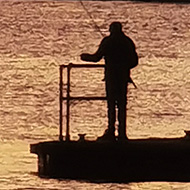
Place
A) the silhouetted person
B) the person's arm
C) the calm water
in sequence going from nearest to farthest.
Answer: the person's arm
the silhouetted person
the calm water

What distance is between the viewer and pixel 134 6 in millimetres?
2990

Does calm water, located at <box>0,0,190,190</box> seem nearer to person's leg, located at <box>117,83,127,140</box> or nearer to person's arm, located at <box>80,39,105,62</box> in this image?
person's leg, located at <box>117,83,127,140</box>

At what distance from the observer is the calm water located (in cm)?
291

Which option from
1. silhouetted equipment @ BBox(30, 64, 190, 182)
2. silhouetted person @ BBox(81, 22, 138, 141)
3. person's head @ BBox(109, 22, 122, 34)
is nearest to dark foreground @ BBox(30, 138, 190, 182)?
silhouetted equipment @ BBox(30, 64, 190, 182)

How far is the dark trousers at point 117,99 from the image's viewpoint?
73.3 inches

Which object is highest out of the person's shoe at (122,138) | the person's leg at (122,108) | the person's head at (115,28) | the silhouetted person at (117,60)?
the person's head at (115,28)

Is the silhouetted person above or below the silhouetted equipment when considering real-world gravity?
above

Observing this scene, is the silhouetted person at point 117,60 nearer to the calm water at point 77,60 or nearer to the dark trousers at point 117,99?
the dark trousers at point 117,99

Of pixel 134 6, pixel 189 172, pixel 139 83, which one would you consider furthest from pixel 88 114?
pixel 189 172

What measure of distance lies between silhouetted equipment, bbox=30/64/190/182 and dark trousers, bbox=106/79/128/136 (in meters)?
0.05

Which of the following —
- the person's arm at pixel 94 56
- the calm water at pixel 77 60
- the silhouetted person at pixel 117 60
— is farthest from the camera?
the calm water at pixel 77 60

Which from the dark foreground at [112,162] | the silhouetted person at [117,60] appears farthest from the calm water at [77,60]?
the silhouetted person at [117,60]

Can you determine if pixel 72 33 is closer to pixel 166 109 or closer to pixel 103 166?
pixel 166 109

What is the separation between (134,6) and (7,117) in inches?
26.6
